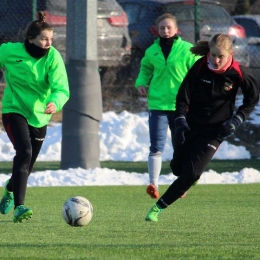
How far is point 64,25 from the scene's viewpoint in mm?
17594

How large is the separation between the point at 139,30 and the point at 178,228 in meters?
11.9

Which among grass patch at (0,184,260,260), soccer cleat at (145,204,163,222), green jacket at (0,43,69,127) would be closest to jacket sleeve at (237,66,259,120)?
grass patch at (0,184,260,260)

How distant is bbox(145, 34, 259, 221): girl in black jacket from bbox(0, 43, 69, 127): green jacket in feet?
3.89

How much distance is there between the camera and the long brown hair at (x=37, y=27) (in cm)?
862

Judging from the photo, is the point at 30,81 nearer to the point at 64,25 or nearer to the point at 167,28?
the point at 167,28

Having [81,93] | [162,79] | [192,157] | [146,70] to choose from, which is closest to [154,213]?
[192,157]

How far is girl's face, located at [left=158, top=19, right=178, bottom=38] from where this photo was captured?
11008 mm

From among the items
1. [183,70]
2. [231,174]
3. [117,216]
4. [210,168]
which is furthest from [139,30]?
[117,216]

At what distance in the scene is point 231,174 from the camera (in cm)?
1409

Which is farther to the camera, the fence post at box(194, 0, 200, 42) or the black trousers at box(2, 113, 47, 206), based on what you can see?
the fence post at box(194, 0, 200, 42)

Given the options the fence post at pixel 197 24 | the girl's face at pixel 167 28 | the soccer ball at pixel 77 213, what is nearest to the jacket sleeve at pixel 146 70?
the girl's face at pixel 167 28

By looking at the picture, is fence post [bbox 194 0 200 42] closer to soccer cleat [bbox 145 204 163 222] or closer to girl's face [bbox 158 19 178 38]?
girl's face [bbox 158 19 178 38]

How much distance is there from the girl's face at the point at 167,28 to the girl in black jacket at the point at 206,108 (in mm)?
2764

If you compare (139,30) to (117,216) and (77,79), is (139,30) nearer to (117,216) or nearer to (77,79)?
(77,79)
